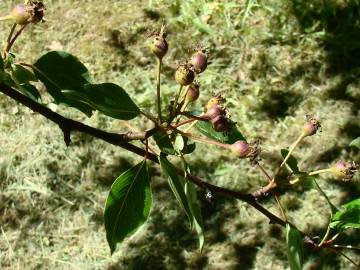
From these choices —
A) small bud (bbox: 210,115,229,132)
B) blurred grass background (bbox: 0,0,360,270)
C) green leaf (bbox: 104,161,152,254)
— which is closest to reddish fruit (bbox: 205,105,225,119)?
small bud (bbox: 210,115,229,132)

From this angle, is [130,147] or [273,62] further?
[273,62]

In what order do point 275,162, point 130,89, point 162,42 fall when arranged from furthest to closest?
point 130,89
point 275,162
point 162,42

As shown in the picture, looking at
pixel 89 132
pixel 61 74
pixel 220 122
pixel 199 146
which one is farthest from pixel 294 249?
pixel 199 146

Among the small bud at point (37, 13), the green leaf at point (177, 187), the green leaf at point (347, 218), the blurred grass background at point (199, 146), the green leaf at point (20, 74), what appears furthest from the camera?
the blurred grass background at point (199, 146)

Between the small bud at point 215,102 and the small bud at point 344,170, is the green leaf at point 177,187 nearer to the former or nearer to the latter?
the small bud at point 215,102

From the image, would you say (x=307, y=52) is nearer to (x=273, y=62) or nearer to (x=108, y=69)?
(x=273, y=62)

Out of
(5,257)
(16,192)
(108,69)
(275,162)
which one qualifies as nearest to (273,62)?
(275,162)

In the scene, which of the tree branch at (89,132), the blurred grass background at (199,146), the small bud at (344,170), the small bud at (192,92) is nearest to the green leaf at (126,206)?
the tree branch at (89,132)
